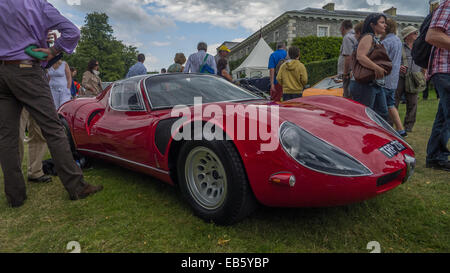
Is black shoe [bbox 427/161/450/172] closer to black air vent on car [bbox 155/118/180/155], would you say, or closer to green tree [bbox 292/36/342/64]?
black air vent on car [bbox 155/118/180/155]

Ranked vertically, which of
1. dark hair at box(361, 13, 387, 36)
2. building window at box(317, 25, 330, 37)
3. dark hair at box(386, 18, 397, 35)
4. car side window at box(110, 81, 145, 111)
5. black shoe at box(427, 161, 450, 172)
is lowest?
black shoe at box(427, 161, 450, 172)

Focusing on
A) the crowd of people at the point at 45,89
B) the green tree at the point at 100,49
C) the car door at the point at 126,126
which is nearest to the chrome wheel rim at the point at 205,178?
the car door at the point at 126,126

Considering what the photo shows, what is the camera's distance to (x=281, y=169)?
155cm

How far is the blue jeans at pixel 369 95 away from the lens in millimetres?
3363

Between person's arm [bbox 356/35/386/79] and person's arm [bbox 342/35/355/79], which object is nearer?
person's arm [bbox 356/35/386/79]

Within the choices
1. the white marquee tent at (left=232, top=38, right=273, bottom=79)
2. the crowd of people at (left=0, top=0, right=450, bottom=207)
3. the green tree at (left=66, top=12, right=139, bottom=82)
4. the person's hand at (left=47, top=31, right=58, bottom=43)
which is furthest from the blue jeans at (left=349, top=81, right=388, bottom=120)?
the green tree at (left=66, top=12, right=139, bottom=82)

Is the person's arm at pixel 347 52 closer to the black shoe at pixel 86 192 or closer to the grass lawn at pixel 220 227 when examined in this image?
the grass lawn at pixel 220 227

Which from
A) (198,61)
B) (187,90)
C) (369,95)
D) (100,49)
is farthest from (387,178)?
(100,49)

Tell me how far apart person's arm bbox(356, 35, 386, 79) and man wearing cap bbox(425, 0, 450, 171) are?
18.4 inches

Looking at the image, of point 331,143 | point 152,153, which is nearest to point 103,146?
point 152,153

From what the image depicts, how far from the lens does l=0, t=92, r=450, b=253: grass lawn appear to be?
1688 millimetres

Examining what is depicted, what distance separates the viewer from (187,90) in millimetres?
2584
